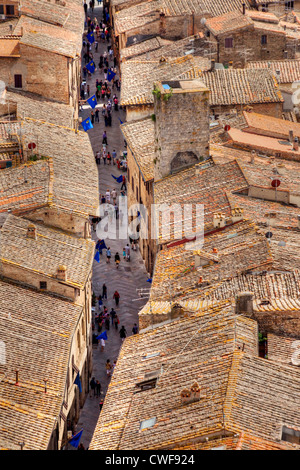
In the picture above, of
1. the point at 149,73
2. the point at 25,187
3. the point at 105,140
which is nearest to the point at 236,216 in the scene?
the point at 25,187

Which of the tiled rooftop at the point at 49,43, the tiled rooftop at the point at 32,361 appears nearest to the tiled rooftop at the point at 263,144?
the tiled rooftop at the point at 49,43

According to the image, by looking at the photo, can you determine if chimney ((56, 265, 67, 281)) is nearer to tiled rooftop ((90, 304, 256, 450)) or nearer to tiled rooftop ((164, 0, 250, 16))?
tiled rooftop ((90, 304, 256, 450))

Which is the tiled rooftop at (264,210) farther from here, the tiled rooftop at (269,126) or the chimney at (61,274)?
the tiled rooftop at (269,126)

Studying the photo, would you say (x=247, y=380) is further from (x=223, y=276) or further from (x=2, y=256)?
(x=2, y=256)
